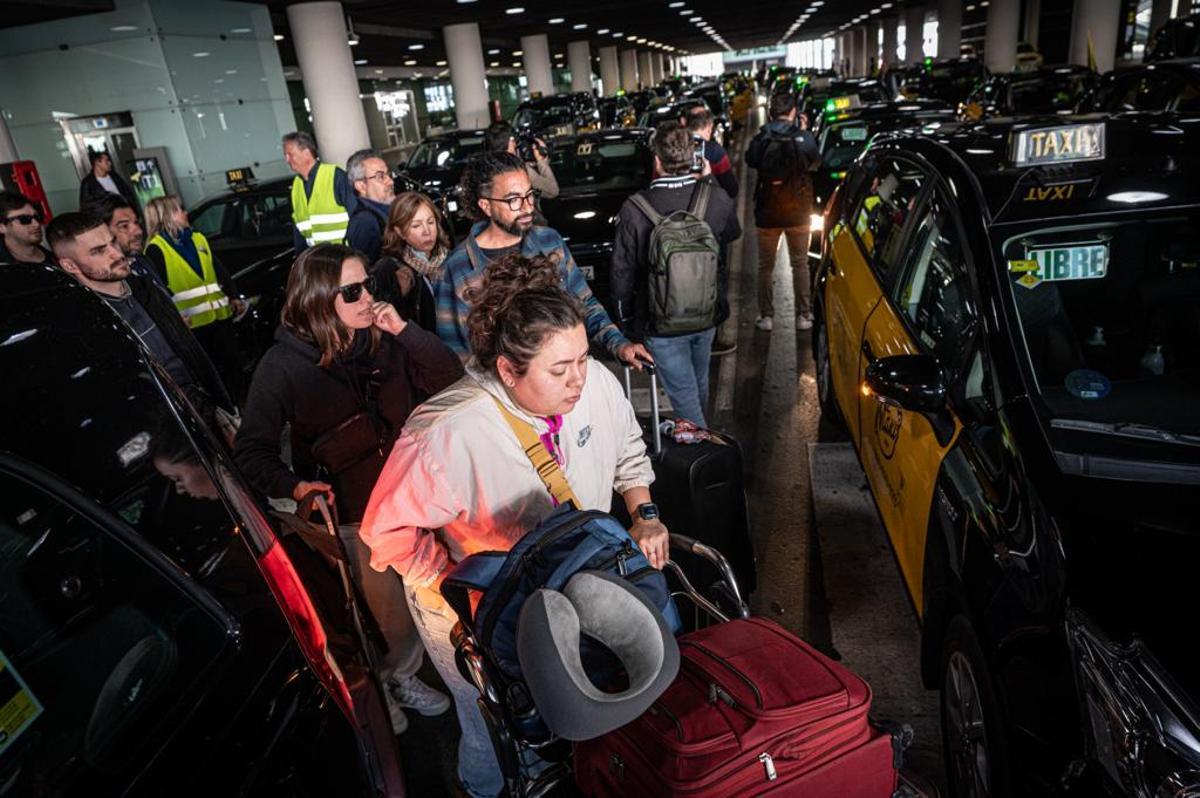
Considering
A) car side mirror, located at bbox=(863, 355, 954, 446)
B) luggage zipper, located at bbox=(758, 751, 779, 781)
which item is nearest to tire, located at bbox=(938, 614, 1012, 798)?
car side mirror, located at bbox=(863, 355, 954, 446)

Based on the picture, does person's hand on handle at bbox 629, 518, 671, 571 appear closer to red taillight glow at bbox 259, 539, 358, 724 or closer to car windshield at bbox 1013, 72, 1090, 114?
red taillight glow at bbox 259, 539, 358, 724

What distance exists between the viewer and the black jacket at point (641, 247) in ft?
14.2

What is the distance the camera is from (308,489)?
2.67m

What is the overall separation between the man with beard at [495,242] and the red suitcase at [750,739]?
197 centimetres

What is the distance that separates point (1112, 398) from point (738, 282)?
6.51m

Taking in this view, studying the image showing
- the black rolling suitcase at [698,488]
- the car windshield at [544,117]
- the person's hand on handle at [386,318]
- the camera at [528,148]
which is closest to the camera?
the person's hand on handle at [386,318]

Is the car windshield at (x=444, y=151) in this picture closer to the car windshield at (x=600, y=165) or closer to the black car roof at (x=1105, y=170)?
the car windshield at (x=600, y=165)

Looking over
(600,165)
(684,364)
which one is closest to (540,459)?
(684,364)

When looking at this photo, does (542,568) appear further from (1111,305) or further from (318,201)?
(318,201)

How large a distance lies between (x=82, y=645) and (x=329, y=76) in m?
16.9

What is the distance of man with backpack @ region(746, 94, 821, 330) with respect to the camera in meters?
6.64

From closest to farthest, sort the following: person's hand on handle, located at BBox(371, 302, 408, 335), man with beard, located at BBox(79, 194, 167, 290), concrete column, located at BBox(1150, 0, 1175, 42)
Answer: person's hand on handle, located at BBox(371, 302, 408, 335) < man with beard, located at BBox(79, 194, 167, 290) < concrete column, located at BBox(1150, 0, 1175, 42)

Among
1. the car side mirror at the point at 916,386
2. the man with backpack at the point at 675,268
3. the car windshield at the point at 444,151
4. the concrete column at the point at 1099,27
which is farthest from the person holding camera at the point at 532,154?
the concrete column at the point at 1099,27

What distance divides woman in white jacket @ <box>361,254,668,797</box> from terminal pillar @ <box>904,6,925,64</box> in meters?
47.6
